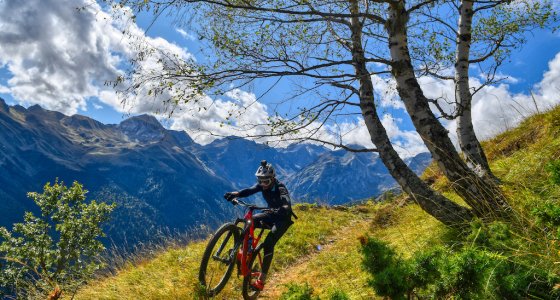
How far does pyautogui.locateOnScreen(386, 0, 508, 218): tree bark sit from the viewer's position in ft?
20.5

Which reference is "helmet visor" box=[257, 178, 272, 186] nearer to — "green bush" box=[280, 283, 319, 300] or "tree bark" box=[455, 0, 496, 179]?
"tree bark" box=[455, 0, 496, 179]

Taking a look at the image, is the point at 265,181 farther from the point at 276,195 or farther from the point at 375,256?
the point at 375,256

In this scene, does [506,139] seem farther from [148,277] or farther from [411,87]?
[148,277]

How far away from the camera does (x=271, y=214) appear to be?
27.6 feet


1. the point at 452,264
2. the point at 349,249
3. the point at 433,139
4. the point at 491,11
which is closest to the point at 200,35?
the point at 433,139

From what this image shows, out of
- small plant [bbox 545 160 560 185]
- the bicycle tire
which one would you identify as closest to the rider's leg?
the bicycle tire

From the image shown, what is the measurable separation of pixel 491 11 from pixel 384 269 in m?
10.4

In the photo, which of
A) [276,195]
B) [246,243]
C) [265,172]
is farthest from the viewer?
[276,195]

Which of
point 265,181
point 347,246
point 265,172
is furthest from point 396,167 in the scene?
point 347,246

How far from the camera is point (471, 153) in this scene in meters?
8.34

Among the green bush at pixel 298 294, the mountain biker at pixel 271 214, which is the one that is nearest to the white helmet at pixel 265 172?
the mountain biker at pixel 271 214

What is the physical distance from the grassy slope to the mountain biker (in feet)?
2.35

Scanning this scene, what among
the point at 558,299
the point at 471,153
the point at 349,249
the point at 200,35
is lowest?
the point at 349,249

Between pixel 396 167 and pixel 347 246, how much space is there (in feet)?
14.7
